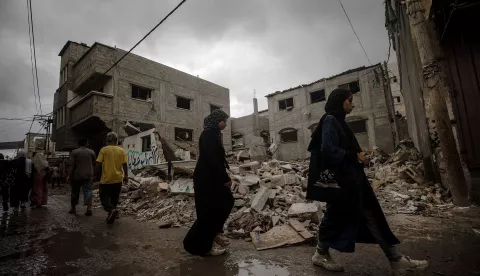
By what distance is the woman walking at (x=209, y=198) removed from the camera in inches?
97.7

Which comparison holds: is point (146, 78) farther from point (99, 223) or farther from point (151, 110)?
point (99, 223)

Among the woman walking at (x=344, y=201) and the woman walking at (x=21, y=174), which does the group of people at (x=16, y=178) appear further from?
the woman walking at (x=344, y=201)

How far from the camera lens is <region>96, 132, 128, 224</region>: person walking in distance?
4328 millimetres

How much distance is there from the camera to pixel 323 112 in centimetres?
1856

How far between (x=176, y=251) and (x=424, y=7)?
553 centimetres

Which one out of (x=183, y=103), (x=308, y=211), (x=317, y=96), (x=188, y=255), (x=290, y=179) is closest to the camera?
(x=188, y=255)

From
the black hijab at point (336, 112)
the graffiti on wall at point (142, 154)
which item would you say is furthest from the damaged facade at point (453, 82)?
the graffiti on wall at point (142, 154)

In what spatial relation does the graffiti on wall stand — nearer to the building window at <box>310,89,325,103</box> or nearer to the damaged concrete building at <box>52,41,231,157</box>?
the damaged concrete building at <box>52,41,231,157</box>

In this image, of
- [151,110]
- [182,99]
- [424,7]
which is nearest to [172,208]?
[424,7]

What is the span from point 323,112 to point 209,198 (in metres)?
17.8

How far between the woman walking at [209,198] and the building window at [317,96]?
1841 centimetres

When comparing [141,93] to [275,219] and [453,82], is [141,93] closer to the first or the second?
[275,219]

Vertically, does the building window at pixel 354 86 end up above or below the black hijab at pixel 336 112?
above

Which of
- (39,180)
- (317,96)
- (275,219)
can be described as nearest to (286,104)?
(317,96)
